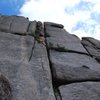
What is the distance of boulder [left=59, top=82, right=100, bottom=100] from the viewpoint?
10.4 metres

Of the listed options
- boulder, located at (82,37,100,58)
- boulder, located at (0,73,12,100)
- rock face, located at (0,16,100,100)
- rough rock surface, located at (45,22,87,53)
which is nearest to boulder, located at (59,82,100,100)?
rock face, located at (0,16,100,100)

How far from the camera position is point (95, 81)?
488 inches

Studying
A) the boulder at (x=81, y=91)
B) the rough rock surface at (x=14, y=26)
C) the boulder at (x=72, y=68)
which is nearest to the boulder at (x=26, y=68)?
the boulder at (x=72, y=68)

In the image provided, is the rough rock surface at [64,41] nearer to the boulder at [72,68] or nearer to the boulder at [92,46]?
the boulder at [92,46]

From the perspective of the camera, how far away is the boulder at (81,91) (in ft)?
34.1

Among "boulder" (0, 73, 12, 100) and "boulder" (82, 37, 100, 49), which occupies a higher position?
"boulder" (0, 73, 12, 100)

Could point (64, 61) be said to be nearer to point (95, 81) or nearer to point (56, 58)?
point (56, 58)

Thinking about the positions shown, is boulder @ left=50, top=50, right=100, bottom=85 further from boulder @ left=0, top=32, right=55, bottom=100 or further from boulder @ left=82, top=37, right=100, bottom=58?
boulder @ left=82, top=37, right=100, bottom=58

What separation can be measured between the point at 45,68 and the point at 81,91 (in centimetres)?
216

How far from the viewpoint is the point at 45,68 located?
→ 12.4 meters

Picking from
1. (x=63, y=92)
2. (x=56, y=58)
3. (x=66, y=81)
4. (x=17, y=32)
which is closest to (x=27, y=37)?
(x=17, y=32)

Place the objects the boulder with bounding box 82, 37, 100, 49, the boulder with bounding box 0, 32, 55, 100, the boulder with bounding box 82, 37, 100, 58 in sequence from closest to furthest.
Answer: the boulder with bounding box 0, 32, 55, 100 < the boulder with bounding box 82, 37, 100, 58 < the boulder with bounding box 82, 37, 100, 49

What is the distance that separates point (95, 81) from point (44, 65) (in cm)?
216

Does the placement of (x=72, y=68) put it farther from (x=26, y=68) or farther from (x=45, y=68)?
(x=26, y=68)
